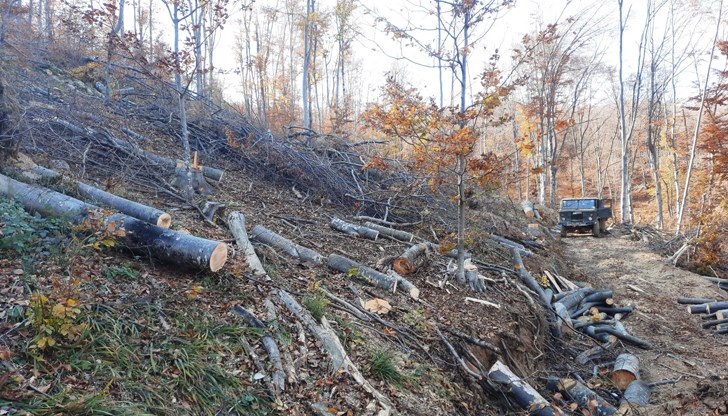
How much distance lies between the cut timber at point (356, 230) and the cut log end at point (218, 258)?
3.87 meters

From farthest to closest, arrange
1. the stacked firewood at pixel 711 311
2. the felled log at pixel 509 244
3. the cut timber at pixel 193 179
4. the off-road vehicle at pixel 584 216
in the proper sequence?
1. the off-road vehicle at pixel 584 216
2. the felled log at pixel 509 244
3. the stacked firewood at pixel 711 311
4. the cut timber at pixel 193 179

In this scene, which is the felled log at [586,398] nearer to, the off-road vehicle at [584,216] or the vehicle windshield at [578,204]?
the off-road vehicle at [584,216]

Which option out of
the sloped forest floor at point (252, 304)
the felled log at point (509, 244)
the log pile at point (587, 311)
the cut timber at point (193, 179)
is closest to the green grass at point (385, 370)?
the sloped forest floor at point (252, 304)

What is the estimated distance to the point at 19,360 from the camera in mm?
2582

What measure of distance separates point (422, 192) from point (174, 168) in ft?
18.9

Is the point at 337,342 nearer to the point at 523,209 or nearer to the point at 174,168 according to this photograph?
the point at 174,168

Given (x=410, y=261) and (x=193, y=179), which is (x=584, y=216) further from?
(x=193, y=179)

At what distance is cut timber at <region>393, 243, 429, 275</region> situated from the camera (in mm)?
6547

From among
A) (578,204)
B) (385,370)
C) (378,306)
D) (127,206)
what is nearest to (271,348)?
(385,370)

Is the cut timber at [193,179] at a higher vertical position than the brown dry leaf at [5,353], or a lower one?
higher

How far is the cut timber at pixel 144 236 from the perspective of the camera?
4.15 meters

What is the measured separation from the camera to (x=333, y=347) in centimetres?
383

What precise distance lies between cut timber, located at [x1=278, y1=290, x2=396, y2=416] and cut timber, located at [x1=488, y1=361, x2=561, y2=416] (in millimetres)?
1757

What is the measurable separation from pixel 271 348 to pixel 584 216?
16.3 metres
